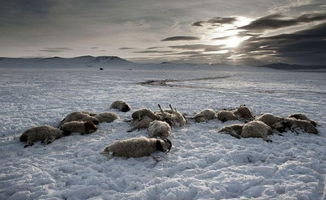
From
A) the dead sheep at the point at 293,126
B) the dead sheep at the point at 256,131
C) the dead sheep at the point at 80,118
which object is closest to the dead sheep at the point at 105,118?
the dead sheep at the point at 80,118

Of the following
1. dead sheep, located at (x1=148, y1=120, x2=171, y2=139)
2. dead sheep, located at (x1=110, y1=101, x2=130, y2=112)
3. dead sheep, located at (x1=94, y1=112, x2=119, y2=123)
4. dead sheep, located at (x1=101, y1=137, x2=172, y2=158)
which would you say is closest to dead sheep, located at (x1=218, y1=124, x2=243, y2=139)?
dead sheep, located at (x1=148, y1=120, x2=171, y2=139)

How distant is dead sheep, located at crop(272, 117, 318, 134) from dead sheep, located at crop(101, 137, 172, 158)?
4.98 metres

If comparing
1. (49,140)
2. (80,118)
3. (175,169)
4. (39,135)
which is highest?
(80,118)

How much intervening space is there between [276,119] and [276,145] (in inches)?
100

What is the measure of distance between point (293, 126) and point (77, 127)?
329 inches

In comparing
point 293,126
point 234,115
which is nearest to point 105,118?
point 234,115

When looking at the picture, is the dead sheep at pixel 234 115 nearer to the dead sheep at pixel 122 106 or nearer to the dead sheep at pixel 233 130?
the dead sheep at pixel 233 130

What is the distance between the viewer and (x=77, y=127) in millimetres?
10000

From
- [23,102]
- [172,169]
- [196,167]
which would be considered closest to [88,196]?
A: [172,169]

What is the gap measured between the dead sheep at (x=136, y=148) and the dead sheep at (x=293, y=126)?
4976 millimetres

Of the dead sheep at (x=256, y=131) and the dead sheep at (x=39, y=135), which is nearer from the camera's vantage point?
the dead sheep at (x=39, y=135)

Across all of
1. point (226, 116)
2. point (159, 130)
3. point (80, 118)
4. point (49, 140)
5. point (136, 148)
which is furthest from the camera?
point (226, 116)

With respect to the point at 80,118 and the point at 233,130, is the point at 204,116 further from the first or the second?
the point at 80,118

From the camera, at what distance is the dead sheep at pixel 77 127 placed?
32.3 ft
